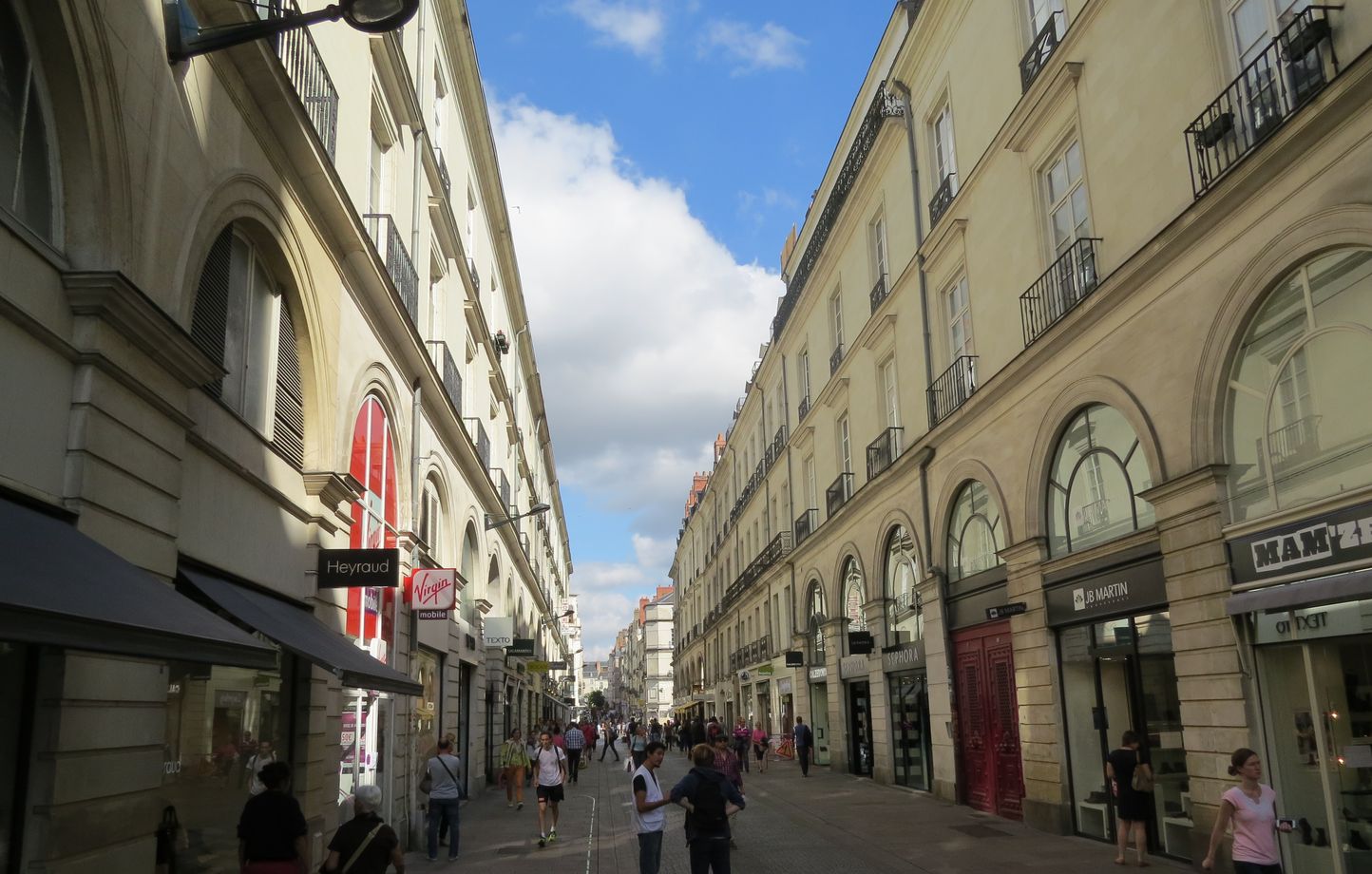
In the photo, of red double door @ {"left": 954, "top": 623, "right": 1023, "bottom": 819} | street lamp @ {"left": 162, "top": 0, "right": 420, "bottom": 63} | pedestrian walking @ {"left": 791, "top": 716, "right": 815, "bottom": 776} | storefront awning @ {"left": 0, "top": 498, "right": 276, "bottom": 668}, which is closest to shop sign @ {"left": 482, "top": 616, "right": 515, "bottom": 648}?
pedestrian walking @ {"left": 791, "top": 716, "right": 815, "bottom": 776}

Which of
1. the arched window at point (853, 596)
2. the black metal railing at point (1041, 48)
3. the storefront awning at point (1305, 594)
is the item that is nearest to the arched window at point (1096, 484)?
the storefront awning at point (1305, 594)

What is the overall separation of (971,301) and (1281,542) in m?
8.78

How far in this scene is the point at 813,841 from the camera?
48.3 ft

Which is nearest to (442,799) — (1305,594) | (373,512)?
(373,512)

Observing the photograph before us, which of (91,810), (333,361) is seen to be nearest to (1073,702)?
(333,361)

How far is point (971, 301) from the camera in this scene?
58.9 feet

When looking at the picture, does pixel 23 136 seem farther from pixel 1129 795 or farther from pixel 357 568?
pixel 1129 795

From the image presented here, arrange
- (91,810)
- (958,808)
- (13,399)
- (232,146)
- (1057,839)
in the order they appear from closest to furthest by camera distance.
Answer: (13,399) → (91,810) → (232,146) → (1057,839) → (958,808)

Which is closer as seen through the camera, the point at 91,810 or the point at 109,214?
the point at 91,810

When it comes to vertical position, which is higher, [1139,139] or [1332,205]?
[1139,139]

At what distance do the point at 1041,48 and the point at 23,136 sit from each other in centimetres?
1327

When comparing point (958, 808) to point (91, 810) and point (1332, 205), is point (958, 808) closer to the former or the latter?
point (1332, 205)

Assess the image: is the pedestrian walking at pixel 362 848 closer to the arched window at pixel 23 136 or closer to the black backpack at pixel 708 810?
the black backpack at pixel 708 810

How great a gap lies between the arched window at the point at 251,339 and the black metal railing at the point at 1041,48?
419 inches
